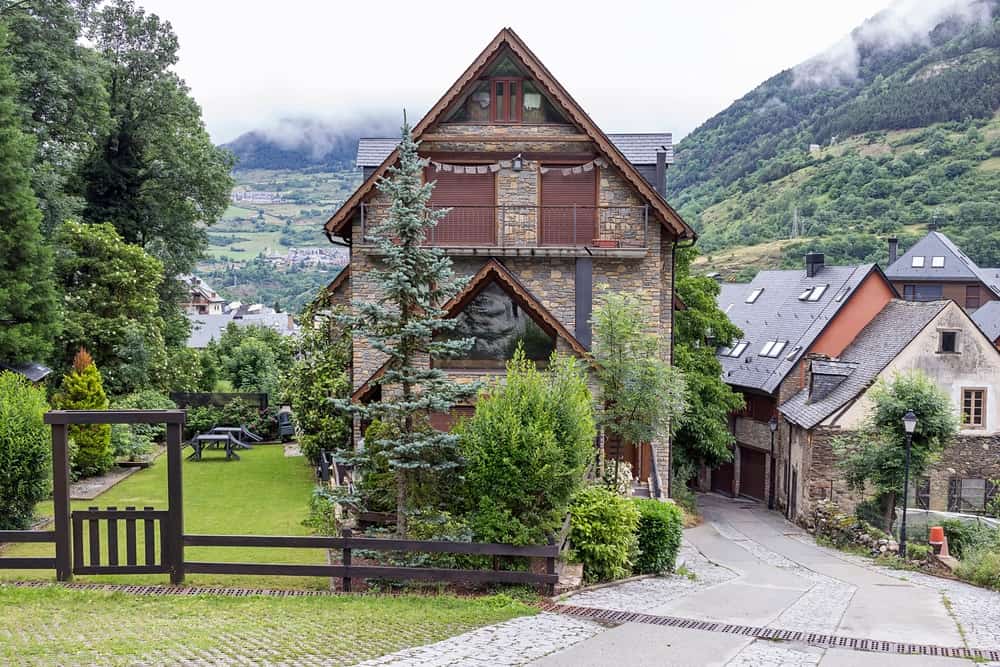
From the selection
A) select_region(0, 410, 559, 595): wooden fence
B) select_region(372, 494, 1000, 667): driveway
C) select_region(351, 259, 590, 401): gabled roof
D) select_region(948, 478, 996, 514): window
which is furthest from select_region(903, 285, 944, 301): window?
select_region(0, 410, 559, 595): wooden fence

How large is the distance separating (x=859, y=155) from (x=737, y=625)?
419ft

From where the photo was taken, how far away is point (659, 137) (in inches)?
1004

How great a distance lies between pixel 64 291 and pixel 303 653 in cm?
2693

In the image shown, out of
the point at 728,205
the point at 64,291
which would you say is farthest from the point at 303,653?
the point at 728,205

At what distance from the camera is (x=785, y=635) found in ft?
37.8

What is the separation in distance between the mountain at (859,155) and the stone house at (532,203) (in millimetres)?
72882

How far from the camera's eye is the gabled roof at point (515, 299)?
20891mm

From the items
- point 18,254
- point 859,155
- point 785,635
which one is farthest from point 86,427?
point 859,155

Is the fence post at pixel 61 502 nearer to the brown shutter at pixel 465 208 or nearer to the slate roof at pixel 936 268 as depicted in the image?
the brown shutter at pixel 465 208

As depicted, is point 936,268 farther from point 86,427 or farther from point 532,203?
point 86,427

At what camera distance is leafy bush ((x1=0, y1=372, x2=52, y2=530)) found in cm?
1529

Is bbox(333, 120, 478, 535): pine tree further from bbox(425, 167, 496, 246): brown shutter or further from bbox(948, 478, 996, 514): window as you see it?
bbox(948, 478, 996, 514): window

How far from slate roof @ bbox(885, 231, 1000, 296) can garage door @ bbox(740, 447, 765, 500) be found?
32808 millimetres

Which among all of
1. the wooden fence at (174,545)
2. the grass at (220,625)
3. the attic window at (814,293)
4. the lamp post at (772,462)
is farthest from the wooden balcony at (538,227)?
the attic window at (814,293)
